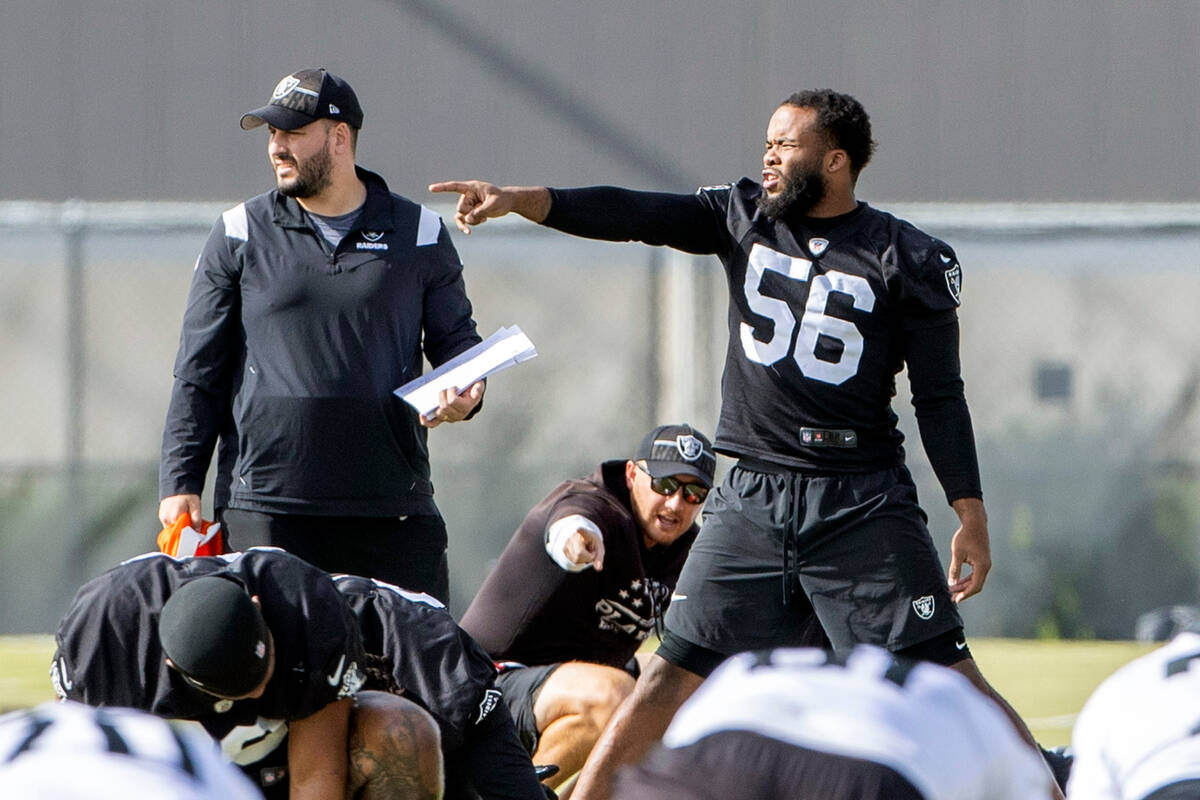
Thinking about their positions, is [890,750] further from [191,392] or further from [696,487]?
[696,487]

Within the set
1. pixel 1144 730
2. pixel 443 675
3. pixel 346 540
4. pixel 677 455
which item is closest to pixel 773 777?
pixel 1144 730

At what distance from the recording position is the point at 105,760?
1691 mm

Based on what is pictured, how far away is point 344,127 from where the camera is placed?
524cm

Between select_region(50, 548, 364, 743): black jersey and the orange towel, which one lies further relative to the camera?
the orange towel

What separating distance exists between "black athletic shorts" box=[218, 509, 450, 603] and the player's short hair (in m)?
1.60

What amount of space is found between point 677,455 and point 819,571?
1255mm

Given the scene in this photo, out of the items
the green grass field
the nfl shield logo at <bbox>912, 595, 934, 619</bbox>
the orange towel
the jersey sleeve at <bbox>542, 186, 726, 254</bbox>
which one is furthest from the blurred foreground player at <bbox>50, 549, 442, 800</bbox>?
the green grass field

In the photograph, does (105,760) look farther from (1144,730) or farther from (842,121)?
(842,121)

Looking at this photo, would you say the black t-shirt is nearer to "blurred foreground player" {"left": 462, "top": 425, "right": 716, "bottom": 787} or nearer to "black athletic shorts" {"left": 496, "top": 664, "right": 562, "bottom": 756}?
"blurred foreground player" {"left": 462, "top": 425, "right": 716, "bottom": 787}

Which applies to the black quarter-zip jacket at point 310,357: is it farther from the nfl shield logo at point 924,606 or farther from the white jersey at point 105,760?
the white jersey at point 105,760

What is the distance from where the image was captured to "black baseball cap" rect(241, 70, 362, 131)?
5.14 m

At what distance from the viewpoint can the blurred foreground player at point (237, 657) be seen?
3551 millimetres

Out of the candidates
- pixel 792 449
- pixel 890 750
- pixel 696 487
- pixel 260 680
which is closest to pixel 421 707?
pixel 260 680

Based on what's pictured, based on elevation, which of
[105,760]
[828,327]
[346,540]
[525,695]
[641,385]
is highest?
[828,327]
